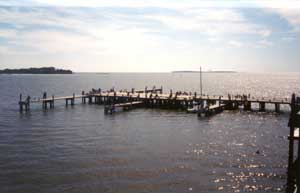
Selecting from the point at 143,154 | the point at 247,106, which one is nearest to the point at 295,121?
the point at 143,154

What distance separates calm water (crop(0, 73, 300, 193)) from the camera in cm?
2897

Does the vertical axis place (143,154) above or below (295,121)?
below

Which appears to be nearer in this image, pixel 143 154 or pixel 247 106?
pixel 143 154

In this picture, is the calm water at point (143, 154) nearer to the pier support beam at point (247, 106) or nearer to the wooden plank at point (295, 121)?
the wooden plank at point (295, 121)

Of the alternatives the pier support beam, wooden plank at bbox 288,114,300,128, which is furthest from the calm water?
the pier support beam

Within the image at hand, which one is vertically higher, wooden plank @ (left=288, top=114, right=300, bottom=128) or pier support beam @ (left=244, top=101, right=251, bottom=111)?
wooden plank @ (left=288, top=114, right=300, bottom=128)

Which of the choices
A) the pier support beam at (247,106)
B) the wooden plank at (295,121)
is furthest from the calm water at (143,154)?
the pier support beam at (247,106)

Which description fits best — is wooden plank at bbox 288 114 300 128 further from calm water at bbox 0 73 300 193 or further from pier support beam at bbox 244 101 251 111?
pier support beam at bbox 244 101 251 111

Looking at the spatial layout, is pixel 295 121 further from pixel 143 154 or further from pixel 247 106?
pixel 247 106

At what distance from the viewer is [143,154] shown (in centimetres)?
3709

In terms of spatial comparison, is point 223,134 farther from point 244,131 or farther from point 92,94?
point 92,94

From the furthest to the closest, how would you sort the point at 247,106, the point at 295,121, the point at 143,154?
the point at 247,106 → the point at 143,154 → the point at 295,121

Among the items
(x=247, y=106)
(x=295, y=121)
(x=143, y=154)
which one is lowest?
(x=143, y=154)

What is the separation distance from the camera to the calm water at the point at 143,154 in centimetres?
2897
